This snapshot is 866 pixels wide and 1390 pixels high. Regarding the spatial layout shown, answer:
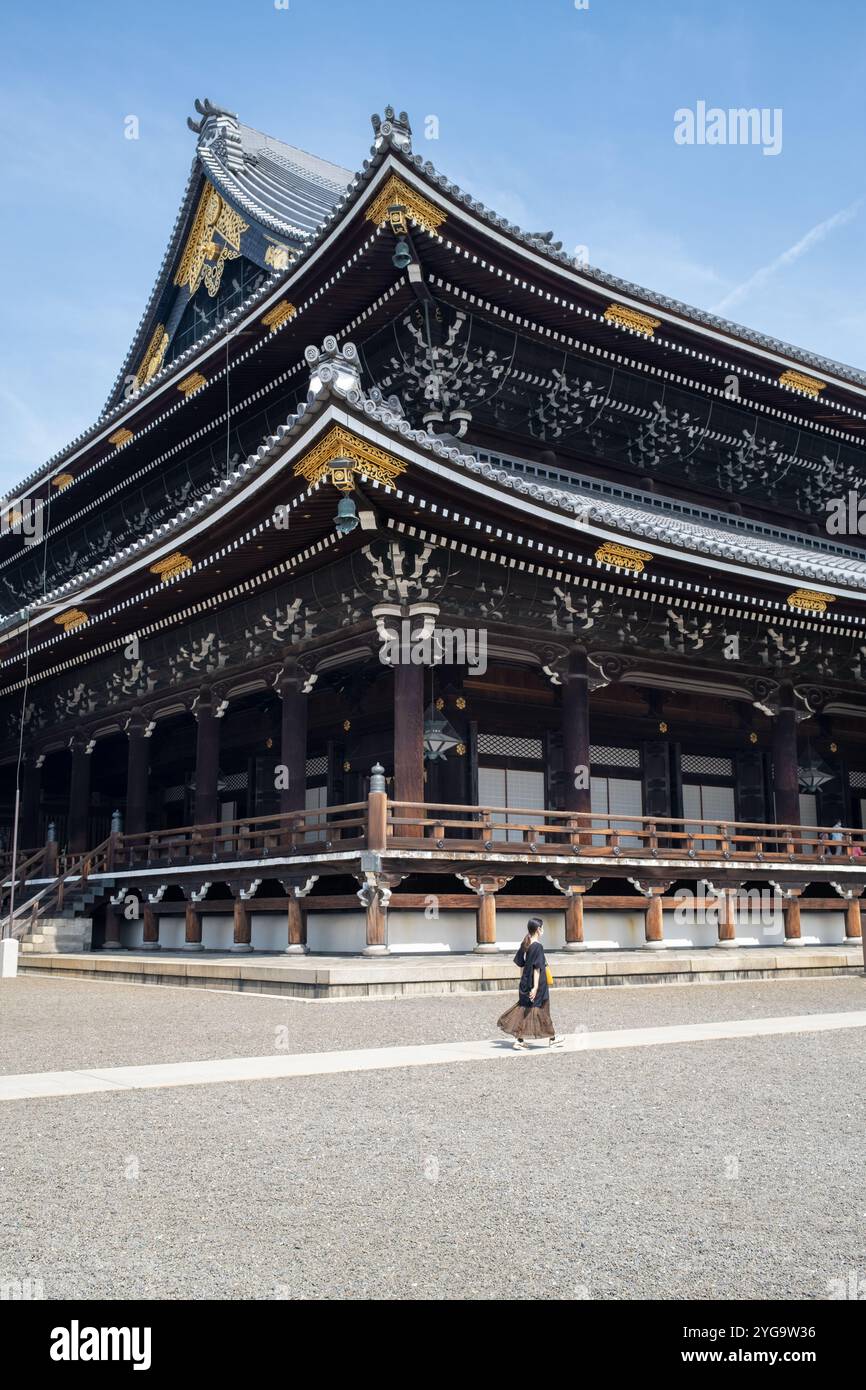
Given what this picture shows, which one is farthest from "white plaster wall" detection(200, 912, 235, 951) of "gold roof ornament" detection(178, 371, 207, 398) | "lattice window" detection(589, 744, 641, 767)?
"gold roof ornament" detection(178, 371, 207, 398)

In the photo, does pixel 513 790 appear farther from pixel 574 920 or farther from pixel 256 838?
pixel 256 838

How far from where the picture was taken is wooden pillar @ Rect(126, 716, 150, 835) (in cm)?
2781

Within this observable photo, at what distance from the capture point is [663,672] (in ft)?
79.1

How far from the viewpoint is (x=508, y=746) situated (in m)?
24.2

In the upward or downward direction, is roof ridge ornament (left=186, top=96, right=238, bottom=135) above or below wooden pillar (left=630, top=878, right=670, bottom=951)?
above

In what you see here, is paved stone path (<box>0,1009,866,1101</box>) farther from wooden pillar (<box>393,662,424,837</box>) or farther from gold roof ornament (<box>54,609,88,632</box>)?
gold roof ornament (<box>54,609,88,632</box>)

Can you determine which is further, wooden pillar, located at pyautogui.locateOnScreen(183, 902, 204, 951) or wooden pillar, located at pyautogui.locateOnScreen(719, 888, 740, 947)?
wooden pillar, located at pyautogui.locateOnScreen(183, 902, 204, 951)

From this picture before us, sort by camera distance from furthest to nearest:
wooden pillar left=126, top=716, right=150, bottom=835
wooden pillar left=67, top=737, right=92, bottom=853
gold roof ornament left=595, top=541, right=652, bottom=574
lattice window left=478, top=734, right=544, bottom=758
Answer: wooden pillar left=67, top=737, right=92, bottom=853 → wooden pillar left=126, top=716, right=150, bottom=835 → lattice window left=478, top=734, right=544, bottom=758 → gold roof ornament left=595, top=541, right=652, bottom=574

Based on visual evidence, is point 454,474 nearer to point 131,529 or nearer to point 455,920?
point 455,920

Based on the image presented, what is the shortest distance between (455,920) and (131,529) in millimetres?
18778

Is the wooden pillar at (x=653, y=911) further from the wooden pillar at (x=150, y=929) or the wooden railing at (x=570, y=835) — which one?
the wooden pillar at (x=150, y=929)

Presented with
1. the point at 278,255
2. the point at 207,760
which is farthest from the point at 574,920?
the point at 278,255

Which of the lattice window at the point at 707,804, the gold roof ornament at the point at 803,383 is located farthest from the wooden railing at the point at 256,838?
the gold roof ornament at the point at 803,383

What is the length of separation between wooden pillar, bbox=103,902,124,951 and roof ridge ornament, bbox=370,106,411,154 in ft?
55.5
